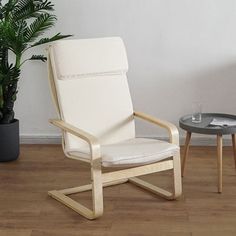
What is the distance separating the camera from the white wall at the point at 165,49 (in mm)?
4270

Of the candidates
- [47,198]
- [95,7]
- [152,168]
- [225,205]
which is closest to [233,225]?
[225,205]

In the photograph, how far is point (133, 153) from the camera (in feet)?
9.74

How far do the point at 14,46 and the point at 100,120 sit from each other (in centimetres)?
96

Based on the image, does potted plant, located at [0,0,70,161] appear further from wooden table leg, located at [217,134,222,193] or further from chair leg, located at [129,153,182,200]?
wooden table leg, located at [217,134,222,193]

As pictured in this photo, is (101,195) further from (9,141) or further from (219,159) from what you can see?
(9,141)

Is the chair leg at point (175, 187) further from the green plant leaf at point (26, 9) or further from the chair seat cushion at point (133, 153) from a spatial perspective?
the green plant leaf at point (26, 9)

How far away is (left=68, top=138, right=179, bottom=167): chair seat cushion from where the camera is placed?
2.89 m

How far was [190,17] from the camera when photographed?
168 inches

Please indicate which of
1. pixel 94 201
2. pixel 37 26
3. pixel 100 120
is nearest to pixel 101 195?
pixel 94 201

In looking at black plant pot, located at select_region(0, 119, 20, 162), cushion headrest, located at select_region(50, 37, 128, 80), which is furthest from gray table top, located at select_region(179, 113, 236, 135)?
black plant pot, located at select_region(0, 119, 20, 162)

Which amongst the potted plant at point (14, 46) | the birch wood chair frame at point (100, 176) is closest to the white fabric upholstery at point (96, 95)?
the birch wood chair frame at point (100, 176)

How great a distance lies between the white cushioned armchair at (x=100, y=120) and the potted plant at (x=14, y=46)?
665 mm

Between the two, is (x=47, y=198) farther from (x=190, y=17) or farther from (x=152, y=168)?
(x=190, y=17)

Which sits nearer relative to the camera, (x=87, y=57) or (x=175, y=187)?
(x=175, y=187)
